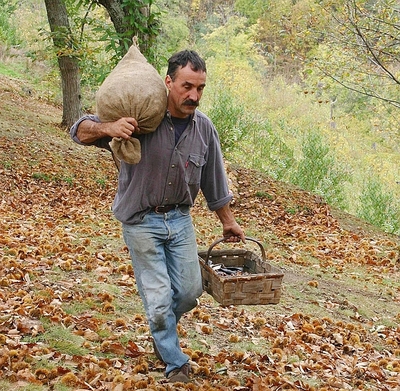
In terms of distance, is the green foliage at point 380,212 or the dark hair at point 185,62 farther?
the green foliage at point 380,212

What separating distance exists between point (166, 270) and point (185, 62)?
127 centimetres

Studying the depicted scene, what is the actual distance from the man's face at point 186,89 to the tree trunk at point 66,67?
1029 cm

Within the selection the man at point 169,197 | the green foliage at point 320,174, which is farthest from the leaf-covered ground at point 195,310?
the green foliage at point 320,174

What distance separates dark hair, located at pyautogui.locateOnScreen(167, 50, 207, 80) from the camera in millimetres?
3631

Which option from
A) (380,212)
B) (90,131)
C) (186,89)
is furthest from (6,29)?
(186,89)

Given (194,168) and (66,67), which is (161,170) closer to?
(194,168)

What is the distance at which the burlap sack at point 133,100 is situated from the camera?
11.4ft

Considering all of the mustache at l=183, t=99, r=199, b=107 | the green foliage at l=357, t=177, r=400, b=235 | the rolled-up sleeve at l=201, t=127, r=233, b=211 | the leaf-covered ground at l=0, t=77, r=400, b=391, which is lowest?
the green foliage at l=357, t=177, r=400, b=235

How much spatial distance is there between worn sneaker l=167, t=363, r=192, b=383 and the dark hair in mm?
1834

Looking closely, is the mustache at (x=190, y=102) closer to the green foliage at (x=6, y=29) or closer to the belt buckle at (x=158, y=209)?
the belt buckle at (x=158, y=209)

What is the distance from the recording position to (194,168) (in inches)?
151

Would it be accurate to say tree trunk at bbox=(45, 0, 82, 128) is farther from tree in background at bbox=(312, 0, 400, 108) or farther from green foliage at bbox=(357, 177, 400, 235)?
green foliage at bbox=(357, 177, 400, 235)

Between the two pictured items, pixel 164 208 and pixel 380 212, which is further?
→ pixel 380 212

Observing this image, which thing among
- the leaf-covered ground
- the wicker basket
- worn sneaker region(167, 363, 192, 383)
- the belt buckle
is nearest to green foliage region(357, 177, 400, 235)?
the leaf-covered ground
